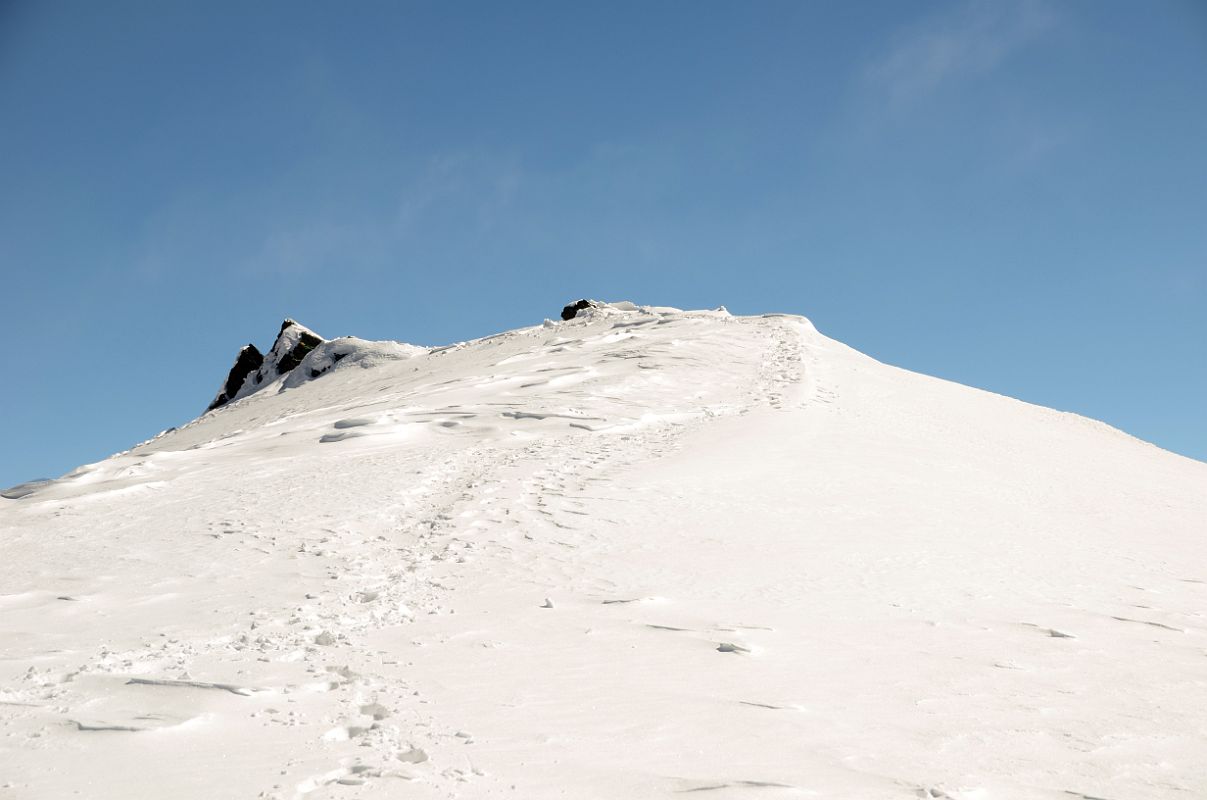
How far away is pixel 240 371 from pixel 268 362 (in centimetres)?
418

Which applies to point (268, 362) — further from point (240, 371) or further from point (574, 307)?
point (574, 307)

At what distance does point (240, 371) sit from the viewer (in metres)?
46.4

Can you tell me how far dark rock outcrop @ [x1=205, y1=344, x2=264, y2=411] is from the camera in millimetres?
45375

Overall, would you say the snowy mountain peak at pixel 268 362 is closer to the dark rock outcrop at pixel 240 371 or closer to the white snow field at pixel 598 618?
the dark rock outcrop at pixel 240 371

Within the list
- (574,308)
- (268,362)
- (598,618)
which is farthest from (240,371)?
(598,618)

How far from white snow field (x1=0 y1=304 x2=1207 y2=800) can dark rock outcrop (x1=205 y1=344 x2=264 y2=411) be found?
32.7m

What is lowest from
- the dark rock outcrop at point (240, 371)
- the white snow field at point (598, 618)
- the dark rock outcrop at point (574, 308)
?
the white snow field at point (598, 618)

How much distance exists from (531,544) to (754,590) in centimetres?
252

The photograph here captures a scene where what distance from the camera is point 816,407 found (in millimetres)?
17766

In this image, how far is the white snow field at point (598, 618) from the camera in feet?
13.5

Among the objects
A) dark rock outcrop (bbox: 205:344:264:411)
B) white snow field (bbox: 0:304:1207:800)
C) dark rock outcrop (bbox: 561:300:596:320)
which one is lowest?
white snow field (bbox: 0:304:1207:800)

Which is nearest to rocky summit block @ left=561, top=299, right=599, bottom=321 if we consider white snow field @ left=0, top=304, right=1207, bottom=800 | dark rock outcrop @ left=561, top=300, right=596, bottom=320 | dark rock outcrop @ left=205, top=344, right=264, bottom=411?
dark rock outcrop @ left=561, top=300, right=596, bottom=320

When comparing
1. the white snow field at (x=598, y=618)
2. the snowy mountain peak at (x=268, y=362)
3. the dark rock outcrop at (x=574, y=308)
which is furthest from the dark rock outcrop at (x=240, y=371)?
the white snow field at (x=598, y=618)

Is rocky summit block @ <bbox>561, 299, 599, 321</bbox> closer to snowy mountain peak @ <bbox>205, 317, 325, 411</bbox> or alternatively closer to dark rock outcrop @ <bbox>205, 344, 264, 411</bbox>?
snowy mountain peak @ <bbox>205, 317, 325, 411</bbox>
